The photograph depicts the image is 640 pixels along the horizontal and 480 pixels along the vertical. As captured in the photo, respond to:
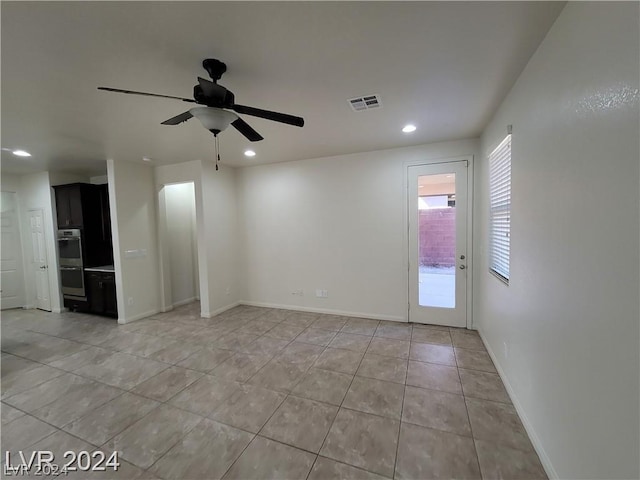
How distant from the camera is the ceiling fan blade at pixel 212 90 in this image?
5.43 ft

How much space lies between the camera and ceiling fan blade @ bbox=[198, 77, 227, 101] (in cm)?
166

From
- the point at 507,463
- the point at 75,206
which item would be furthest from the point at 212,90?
the point at 75,206

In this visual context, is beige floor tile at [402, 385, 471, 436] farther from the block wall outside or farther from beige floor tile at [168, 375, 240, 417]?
the block wall outside

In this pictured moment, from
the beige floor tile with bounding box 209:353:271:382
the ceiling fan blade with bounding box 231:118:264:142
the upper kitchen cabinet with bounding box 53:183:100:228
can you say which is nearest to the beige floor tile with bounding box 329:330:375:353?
the beige floor tile with bounding box 209:353:271:382

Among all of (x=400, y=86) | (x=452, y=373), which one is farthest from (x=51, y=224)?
(x=452, y=373)

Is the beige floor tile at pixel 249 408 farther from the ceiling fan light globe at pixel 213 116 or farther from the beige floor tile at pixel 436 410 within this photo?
the ceiling fan light globe at pixel 213 116

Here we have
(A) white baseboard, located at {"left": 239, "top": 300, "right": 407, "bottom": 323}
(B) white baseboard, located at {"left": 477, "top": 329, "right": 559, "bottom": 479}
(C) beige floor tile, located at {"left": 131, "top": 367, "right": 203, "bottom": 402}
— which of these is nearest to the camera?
(B) white baseboard, located at {"left": 477, "top": 329, "right": 559, "bottom": 479}

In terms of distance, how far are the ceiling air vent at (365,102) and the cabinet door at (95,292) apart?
16.4 ft

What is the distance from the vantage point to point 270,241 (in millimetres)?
4906

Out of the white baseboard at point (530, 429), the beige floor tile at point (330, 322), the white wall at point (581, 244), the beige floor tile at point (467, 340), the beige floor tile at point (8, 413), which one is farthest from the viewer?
the beige floor tile at point (330, 322)

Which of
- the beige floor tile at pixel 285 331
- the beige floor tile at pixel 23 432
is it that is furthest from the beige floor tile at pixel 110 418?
the beige floor tile at pixel 285 331

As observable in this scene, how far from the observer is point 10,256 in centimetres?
527

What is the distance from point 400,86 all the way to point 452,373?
273cm

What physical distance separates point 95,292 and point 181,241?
1.64 meters
